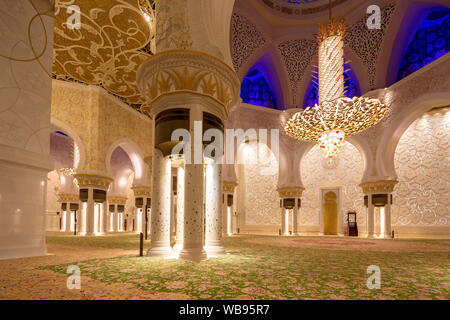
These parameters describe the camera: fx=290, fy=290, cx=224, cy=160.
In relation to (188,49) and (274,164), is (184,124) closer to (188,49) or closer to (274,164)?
(188,49)

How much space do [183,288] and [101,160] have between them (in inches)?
371

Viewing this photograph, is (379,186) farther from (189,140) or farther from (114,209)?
(114,209)

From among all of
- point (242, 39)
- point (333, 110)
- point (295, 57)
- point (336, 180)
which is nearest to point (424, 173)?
point (336, 180)

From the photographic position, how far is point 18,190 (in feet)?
12.5

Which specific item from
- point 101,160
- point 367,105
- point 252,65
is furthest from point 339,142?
point 101,160

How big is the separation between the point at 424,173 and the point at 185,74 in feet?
35.6

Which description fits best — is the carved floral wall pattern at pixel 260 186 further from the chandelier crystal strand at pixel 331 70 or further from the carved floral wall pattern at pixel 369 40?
the chandelier crystal strand at pixel 331 70

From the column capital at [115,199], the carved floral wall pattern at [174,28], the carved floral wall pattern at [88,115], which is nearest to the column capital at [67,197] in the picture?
the column capital at [115,199]

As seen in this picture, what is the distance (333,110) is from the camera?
23.8ft

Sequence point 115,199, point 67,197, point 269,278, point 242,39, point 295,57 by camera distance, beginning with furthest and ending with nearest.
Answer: point 115,199 → point 67,197 → point 295,57 → point 242,39 → point 269,278

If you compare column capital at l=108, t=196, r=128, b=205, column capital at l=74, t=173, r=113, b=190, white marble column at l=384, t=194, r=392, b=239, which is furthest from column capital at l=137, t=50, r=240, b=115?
column capital at l=108, t=196, r=128, b=205

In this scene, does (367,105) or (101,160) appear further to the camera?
(101,160)

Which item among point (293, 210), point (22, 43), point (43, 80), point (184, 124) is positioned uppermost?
point (22, 43)
